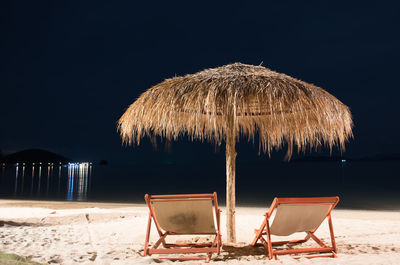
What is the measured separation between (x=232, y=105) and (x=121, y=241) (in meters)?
2.29

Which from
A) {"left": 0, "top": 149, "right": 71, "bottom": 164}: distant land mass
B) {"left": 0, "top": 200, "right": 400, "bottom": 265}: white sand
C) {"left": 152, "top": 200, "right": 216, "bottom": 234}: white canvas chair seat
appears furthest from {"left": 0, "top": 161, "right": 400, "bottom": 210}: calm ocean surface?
{"left": 0, "top": 149, "right": 71, "bottom": 164}: distant land mass

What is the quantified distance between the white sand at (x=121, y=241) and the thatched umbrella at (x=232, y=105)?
1.02 m

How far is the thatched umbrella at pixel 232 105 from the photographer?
3.15 meters

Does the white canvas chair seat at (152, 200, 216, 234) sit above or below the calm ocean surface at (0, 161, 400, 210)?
above

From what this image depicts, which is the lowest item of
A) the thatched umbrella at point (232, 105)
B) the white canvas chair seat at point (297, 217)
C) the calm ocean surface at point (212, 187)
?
the calm ocean surface at point (212, 187)

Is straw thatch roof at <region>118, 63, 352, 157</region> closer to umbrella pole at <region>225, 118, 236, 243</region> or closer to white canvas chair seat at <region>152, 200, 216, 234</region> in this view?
umbrella pole at <region>225, 118, 236, 243</region>

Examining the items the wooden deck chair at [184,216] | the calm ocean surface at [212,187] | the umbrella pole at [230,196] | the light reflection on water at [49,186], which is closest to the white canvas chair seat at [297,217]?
the wooden deck chair at [184,216]

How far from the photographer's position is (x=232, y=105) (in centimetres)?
335

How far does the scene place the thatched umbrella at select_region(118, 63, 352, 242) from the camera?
10.3 feet

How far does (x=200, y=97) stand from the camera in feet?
10.2

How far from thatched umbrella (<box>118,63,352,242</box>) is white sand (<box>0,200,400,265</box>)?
3.33ft

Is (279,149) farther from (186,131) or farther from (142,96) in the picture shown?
(142,96)

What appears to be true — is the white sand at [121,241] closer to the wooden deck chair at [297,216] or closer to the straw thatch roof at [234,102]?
the wooden deck chair at [297,216]

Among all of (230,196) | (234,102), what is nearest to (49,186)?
(230,196)
